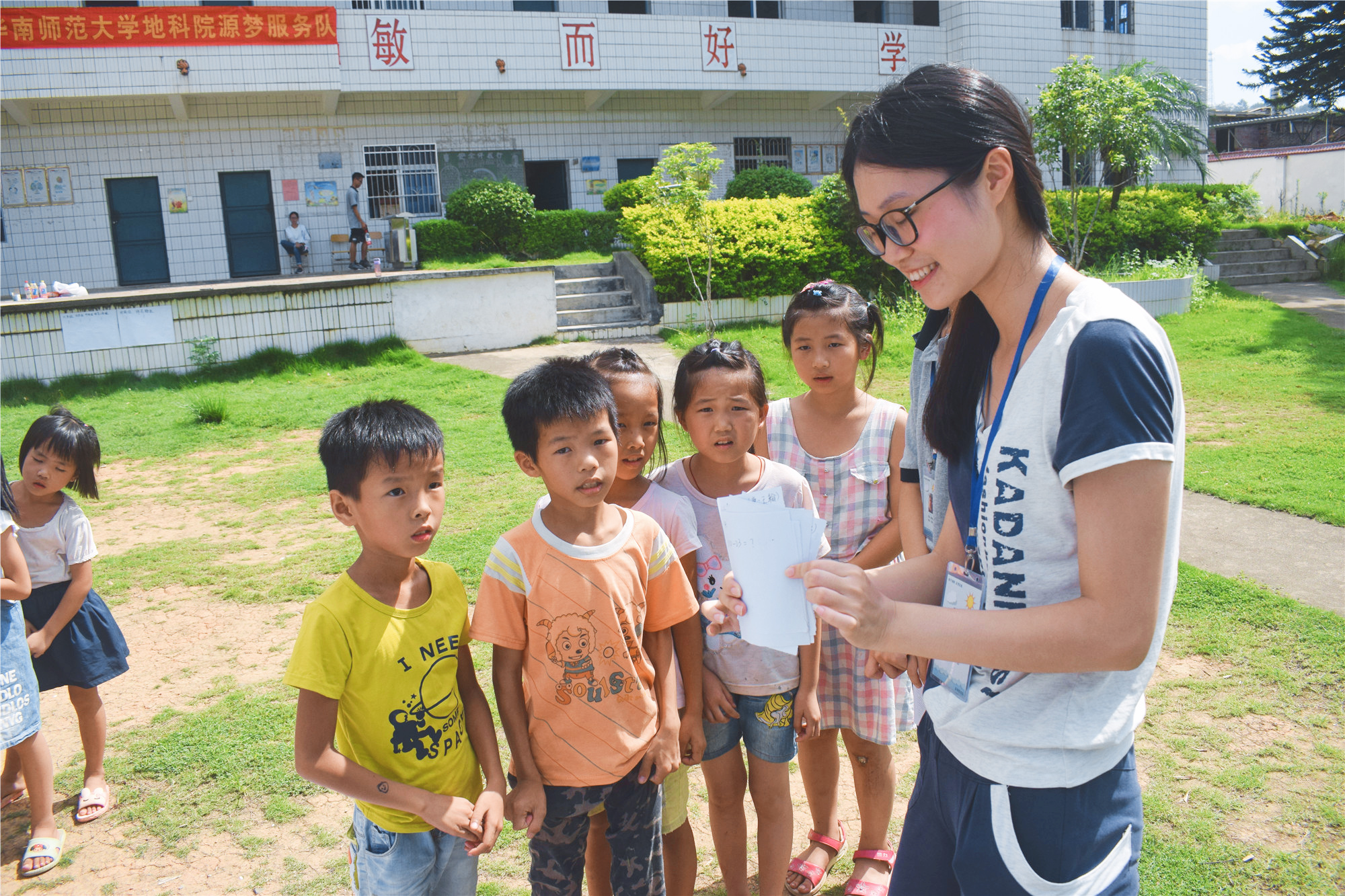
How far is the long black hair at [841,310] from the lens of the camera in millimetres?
2705

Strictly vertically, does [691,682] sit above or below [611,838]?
above

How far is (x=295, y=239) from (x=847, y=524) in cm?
1489

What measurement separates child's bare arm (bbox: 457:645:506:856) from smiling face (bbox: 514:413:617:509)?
0.43 meters

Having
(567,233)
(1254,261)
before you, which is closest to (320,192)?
(567,233)

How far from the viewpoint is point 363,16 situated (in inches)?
579

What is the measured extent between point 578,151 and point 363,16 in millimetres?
4339

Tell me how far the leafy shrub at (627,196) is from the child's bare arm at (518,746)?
1265 cm

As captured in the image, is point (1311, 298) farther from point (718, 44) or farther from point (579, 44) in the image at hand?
point (579, 44)

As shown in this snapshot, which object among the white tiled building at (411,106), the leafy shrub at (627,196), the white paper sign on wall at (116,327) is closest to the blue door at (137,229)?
the white tiled building at (411,106)

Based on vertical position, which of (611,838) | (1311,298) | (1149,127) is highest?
(1149,127)

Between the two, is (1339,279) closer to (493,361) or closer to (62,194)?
(493,361)

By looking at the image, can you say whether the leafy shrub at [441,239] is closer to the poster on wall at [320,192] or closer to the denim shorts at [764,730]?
the poster on wall at [320,192]

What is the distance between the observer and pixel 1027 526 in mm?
1272

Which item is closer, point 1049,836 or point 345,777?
point 1049,836
